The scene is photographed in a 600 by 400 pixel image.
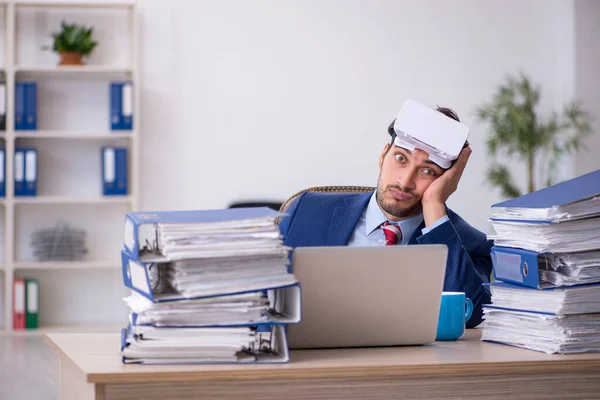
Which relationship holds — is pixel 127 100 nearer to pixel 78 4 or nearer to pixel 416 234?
pixel 78 4

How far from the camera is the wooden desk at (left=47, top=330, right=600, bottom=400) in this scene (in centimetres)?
120

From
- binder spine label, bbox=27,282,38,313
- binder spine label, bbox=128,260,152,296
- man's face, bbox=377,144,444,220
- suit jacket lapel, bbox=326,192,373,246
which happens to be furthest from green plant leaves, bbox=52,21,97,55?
binder spine label, bbox=128,260,152,296

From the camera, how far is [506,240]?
159cm

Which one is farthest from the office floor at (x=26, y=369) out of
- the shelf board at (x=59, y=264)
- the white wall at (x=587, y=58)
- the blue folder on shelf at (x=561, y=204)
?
the white wall at (x=587, y=58)

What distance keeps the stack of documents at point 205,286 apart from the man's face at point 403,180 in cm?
96

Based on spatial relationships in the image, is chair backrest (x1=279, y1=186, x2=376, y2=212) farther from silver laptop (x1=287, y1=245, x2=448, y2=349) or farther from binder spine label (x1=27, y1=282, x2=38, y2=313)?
binder spine label (x1=27, y1=282, x2=38, y2=313)

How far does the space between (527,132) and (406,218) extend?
3688 mm

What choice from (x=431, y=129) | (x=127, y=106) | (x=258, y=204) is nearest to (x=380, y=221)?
(x=431, y=129)

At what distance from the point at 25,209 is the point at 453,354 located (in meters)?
4.85

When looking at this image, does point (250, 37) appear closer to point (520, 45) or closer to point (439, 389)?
point (520, 45)

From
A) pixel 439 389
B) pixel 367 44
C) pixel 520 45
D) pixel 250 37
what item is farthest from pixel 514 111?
pixel 439 389

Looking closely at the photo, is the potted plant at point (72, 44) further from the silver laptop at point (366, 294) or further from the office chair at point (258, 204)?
the silver laptop at point (366, 294)

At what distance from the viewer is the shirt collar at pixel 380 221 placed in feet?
7.56

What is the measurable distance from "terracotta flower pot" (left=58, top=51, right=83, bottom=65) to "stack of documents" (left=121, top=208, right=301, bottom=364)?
452 centimetres
